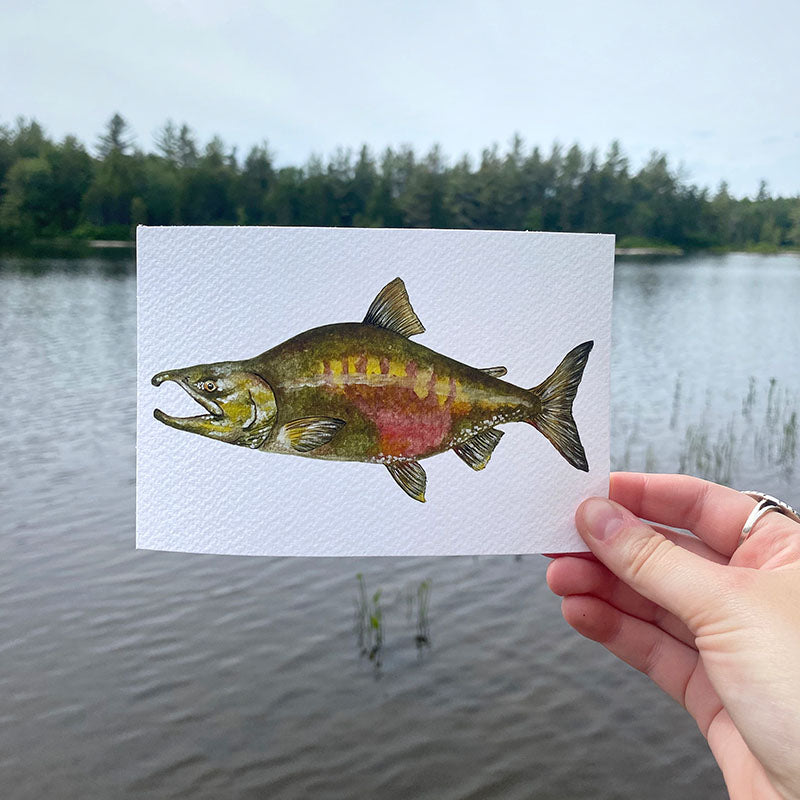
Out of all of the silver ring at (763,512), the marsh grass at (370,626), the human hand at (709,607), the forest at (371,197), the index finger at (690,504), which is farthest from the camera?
the forest at (371,197)

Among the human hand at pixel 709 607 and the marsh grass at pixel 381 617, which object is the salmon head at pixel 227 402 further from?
the marsh grass at pixel 381 617

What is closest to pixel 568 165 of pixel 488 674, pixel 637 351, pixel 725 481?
pixel 637 351

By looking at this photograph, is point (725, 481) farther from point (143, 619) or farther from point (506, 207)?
point (506, 207)

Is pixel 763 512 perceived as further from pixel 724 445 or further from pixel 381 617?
pixel 724 445

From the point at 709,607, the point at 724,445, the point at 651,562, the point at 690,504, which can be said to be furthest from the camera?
the point at 724,445

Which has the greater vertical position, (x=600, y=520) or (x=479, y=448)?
(x=479, y=448)

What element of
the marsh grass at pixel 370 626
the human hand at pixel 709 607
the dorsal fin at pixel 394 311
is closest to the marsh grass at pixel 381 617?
the marsh grass at pixel 370 626

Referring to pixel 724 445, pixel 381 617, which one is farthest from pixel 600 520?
pixel 724 445
